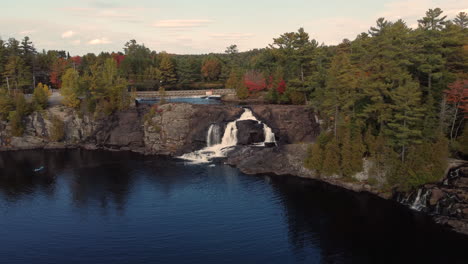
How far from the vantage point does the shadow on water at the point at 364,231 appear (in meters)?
32.0

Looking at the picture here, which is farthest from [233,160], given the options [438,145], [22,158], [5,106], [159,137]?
[5,106]

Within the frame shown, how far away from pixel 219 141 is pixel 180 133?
26.7ft

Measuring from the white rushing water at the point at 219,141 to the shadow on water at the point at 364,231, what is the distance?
18655mm

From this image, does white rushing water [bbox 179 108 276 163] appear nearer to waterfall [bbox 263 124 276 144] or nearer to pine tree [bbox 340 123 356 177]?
waterfall [bbox 263 124 276 144]

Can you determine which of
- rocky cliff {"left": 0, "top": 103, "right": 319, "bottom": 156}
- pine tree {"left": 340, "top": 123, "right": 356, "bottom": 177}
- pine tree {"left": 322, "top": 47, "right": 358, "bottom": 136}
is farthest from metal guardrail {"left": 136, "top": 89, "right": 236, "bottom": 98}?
pine tree {"left": 340, "top": 123, "right": 356, "bottom": 177}

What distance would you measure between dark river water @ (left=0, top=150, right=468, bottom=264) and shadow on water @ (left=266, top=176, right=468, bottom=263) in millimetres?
96

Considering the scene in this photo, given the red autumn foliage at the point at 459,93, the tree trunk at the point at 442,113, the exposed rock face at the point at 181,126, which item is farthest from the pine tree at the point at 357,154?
the exposed rock face at the point at 181,126

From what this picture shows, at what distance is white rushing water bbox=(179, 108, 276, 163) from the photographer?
62.3m

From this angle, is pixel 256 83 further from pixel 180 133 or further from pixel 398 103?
pixel 398 103

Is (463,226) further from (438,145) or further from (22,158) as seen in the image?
(22,158)

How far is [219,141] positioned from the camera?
66000 millimetres

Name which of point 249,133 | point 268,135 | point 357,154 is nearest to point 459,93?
point 357,154

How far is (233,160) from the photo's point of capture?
193 ft

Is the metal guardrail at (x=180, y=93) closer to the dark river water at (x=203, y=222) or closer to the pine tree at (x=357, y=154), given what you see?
the dark river water at (x=203, y=222)
